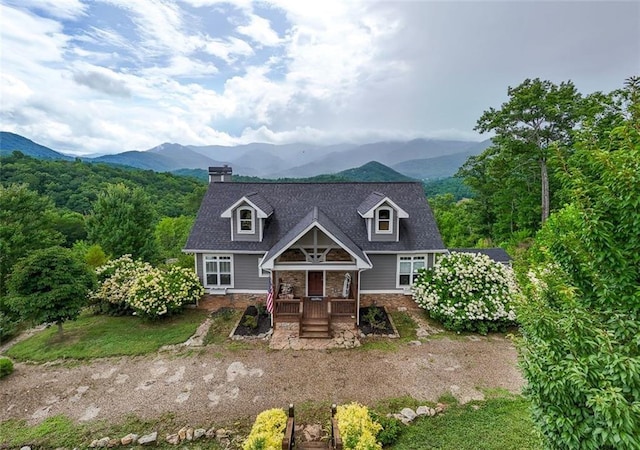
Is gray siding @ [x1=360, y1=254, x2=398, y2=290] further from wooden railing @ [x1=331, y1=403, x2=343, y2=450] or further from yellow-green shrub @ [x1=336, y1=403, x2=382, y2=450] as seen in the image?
wooden railing @ [x1=331, y1=403, x2=343, y2=450]

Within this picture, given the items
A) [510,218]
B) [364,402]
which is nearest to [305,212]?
[364,402]

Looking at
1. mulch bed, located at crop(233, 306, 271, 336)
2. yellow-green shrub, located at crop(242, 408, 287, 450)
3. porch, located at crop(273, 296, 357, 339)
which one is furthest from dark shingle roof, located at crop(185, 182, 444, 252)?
yellow-green shrub, located at crop(242, 408, 287, 450)

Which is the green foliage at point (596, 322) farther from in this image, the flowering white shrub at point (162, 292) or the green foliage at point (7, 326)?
the green foliage at point (7, 326)

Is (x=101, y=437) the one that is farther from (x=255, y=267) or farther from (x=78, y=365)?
(x=255, y=267)

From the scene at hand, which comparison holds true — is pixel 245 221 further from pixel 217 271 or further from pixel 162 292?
pixel 162 292

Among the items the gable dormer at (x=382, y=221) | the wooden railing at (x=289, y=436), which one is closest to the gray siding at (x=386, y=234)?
the gable dormer at (x=382, y=221)

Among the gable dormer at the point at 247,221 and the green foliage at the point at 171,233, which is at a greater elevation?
the gable dormer at the point at 247,221

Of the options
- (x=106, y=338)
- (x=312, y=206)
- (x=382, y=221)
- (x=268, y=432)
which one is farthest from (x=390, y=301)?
(x=106, y=338)
